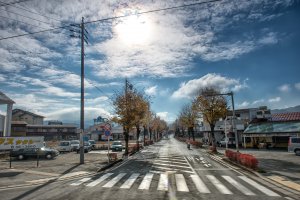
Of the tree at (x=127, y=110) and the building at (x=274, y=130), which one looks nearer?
the tree at (x=127, y=110)

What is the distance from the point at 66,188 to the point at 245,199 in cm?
836

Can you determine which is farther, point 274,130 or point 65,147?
point 274,130

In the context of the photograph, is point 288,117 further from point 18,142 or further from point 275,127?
point 18,142

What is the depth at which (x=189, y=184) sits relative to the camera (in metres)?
13.1

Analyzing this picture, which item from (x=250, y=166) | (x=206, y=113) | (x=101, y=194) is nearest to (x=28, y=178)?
(x=101, y=194)

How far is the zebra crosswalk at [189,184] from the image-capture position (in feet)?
38.1

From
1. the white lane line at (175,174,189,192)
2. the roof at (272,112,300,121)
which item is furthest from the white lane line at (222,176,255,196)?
the roof at (272,112,300,121)

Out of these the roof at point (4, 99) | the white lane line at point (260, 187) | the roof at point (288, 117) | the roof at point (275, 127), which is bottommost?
the white lane line at point (260, 187)

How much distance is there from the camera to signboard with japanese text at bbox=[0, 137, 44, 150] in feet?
97.7

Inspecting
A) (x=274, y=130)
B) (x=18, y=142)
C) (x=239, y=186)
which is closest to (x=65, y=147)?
(x=18, y=142)

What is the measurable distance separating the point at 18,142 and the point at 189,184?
1000 inches

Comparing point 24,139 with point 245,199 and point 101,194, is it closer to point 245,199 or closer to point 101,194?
point 101,194

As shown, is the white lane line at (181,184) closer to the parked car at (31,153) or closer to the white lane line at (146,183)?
the white lane line at (146,183)

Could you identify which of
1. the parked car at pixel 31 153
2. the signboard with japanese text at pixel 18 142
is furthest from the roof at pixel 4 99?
the parked car at pixel 31 153
